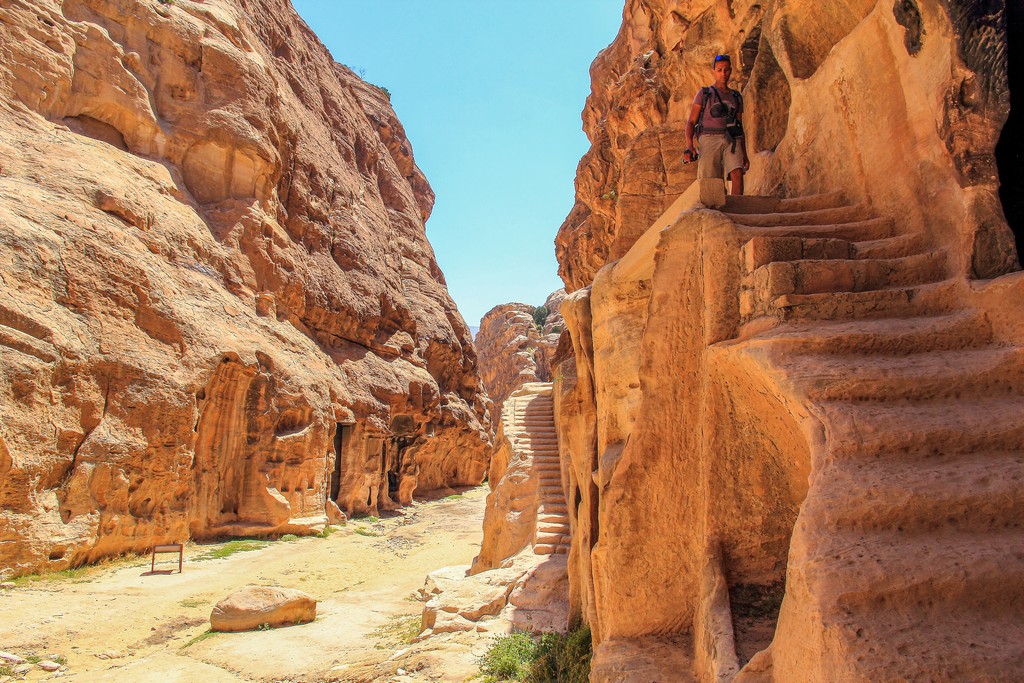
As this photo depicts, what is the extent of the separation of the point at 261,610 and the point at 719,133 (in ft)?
30.2

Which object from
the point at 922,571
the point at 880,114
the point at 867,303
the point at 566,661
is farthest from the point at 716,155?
the point at 566,661

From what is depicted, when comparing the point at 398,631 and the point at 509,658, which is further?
the point at 398,631

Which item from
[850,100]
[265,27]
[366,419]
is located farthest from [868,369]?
[265,27]

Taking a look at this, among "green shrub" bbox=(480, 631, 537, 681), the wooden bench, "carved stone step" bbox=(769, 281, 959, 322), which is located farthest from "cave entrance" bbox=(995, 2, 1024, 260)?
A: the wooden bench

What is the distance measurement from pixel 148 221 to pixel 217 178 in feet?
15.5

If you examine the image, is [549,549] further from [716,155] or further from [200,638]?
[716,155]

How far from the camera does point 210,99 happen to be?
65.5 ft

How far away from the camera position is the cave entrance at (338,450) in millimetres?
21375

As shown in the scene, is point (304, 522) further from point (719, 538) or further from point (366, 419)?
point (719, 538)

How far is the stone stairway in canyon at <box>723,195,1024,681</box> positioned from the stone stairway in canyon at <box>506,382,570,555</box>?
7.47m

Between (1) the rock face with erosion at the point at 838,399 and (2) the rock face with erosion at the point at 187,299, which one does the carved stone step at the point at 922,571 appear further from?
(2) the rock face with erosion at the point at 187,299

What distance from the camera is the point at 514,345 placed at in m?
50.1

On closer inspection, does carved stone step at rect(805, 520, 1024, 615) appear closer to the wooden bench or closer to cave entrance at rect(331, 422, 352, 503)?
the wooden bench

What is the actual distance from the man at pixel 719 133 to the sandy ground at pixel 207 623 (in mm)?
5618
